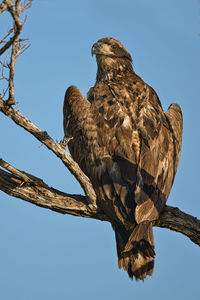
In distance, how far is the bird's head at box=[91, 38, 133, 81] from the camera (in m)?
8.94

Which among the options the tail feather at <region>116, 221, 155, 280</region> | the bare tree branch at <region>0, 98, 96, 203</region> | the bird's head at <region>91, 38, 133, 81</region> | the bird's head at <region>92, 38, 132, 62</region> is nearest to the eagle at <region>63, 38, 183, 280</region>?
the tail feather at <region>116, 221, 155, 280</region>

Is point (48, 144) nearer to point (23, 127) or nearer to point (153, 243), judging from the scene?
point (23, 127)

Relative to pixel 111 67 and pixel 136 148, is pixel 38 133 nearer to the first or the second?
pixel 136 148

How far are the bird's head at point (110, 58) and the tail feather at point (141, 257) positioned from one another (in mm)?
3803

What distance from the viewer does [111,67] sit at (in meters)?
8.96

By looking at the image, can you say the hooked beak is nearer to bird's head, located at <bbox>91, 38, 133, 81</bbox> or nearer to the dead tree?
bird's head, located at <bbox>91, 38, 133, 81</bbox>

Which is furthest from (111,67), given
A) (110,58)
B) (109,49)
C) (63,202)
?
(63,202)

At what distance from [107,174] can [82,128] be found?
41.8 inches

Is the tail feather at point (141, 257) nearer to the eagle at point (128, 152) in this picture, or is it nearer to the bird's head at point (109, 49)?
the eagle at point (128, 152)

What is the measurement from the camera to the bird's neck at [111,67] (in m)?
8.84

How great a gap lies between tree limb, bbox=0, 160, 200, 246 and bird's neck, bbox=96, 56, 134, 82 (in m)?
3.21

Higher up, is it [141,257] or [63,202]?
[63,202]

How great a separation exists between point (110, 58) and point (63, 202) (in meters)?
3.89

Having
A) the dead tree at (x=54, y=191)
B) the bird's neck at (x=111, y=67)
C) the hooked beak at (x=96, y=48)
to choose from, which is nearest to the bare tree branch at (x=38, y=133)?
the dead tree at (x=54, y=191)
